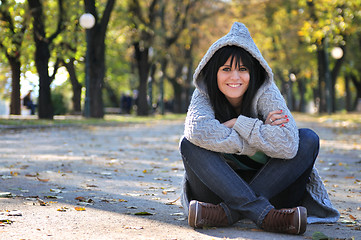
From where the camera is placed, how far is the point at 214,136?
3889 mm

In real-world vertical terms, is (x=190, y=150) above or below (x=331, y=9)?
below

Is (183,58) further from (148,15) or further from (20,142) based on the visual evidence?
(20,142)

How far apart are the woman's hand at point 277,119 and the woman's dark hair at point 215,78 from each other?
257mm

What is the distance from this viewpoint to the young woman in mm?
3836

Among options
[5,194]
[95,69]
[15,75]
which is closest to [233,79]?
[5,194]

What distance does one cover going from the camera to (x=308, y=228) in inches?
159

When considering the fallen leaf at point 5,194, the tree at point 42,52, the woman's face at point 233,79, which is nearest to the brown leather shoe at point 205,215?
the woman's face at point 233,79

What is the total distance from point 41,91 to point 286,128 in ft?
63.0

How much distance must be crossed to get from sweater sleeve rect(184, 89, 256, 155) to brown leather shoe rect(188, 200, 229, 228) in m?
0.38

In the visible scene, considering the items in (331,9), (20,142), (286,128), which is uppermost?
(331,9)

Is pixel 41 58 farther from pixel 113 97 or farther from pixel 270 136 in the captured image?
pixel 113 97

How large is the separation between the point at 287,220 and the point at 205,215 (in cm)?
→ 53

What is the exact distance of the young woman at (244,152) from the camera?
384 cm

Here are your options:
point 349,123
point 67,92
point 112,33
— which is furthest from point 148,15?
point 67,92
